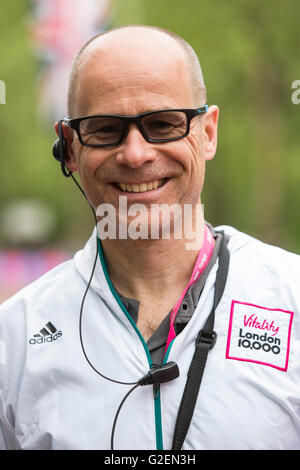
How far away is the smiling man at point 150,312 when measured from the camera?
2.46m

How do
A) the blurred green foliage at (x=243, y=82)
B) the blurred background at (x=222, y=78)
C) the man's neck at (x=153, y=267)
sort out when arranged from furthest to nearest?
1. the blurred green foliage at (x=243, y=82)
2. the blurred background at (x=222, y=78)
3. the man's neck at (x=153, y=267)

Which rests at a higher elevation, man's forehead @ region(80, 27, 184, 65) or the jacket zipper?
man's forehead @ region(80, 27, 184, 65)

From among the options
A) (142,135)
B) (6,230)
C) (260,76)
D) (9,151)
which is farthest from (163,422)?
(6,230)

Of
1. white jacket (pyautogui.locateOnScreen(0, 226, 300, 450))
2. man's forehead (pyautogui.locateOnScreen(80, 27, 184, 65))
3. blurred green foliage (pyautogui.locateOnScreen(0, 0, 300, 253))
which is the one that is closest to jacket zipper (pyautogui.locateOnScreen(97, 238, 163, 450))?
white jacket (pyautogui.locateOnScreen(0, 226, 300, 450))

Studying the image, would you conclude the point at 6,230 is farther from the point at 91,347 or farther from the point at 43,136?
the point at 91,347

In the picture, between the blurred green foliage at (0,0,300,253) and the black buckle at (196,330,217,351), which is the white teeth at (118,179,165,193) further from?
the blurred green foliage at (0,0,300,253)

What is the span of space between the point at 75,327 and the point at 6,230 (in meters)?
22.4

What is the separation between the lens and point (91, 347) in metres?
2.66

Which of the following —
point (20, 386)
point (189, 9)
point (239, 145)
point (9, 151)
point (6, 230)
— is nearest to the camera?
point (20, 386)

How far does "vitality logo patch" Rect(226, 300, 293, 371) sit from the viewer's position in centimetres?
252

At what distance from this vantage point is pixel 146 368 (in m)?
2.55

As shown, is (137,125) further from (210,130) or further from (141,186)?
(210,130)

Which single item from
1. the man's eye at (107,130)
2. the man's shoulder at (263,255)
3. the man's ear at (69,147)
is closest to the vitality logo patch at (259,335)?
the man's shoulder at (263,255)

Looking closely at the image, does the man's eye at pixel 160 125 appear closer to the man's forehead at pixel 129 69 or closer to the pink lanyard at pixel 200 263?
the man's forehead at pixel 129 69
